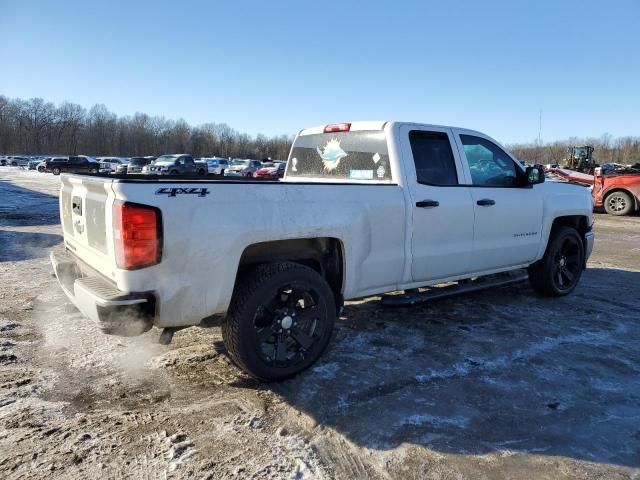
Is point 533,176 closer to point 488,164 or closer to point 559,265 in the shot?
point 488,164

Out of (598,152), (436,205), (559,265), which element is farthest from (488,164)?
(598,152)

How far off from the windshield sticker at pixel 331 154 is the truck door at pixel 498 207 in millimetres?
1186

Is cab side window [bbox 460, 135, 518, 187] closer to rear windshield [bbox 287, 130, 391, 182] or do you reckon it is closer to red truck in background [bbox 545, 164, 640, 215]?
rear windshield [bbox 287, 130, 391, 182]

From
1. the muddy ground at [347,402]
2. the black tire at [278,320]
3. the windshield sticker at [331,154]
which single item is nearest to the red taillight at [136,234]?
the black tire at [278,320]

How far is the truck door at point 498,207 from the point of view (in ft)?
15.6

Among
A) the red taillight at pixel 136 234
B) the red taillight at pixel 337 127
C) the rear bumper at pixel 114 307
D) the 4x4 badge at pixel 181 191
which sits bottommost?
the rear bumper at pixel 114 307

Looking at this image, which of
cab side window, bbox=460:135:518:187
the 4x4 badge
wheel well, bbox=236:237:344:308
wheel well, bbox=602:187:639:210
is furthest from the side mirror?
wheel well, bbox=602:187:639:210

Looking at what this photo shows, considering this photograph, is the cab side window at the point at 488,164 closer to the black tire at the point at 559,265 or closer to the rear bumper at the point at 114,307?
the black tire at the point at 559,265

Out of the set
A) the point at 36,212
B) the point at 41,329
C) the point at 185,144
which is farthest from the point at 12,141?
the point at 41,329

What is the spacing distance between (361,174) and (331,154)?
20.6 inches

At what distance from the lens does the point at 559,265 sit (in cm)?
589

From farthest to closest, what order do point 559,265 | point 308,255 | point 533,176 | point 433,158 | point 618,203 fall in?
point 618,203, point 559,265, point 533,176, point 433,158, point 308,255

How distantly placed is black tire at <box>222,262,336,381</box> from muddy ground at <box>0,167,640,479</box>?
0.61ft

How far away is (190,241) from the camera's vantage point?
9.59ft
